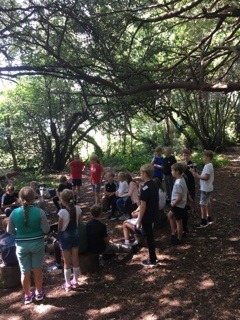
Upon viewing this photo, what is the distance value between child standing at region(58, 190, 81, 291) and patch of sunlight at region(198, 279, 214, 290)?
1.70m

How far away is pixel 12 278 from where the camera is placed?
5.42m

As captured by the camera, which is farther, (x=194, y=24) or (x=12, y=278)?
(x=194, y=24)

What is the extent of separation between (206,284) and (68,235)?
1953 millimetres

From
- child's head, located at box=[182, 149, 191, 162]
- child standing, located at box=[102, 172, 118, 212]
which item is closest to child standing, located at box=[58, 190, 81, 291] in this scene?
child's head, located at box=[182, 149, 191, 162]

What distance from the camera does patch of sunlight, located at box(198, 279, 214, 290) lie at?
15.2 ft

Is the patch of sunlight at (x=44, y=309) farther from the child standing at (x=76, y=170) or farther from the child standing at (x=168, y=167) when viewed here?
the child standing at (x=76, y=170)

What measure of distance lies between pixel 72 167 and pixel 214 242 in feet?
16.6

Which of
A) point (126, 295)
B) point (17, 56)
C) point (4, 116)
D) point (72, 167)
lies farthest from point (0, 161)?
point (126, 295)

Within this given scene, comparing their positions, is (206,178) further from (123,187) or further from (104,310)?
(104,310)

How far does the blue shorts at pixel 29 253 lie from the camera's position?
457 cm

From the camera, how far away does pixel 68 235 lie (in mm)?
4977

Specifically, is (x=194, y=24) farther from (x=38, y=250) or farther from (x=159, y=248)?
(x=38, y=250)

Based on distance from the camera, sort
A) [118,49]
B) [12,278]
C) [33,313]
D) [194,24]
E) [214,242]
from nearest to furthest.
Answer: [33,313] → [12,278] → [214,242] → [118,49] → [194,24]

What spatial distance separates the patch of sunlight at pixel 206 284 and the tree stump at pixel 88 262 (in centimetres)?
167
